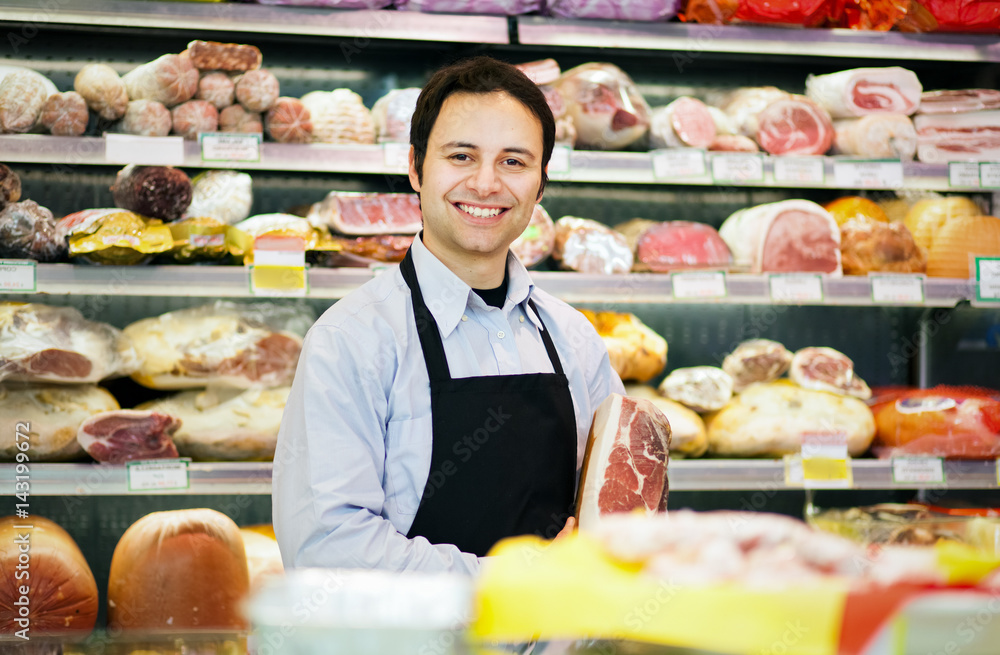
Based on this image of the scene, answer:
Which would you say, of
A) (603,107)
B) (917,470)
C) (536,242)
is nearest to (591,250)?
(536,242)

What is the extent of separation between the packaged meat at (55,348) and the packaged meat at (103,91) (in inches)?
24.2

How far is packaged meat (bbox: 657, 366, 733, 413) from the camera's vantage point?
9.59ft

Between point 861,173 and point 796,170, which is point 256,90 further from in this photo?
point 861,173

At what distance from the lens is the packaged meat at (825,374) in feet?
9.89

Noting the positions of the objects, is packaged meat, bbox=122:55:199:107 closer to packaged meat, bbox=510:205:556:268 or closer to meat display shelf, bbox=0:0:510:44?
meat display shelf, bbox=0:0:510:44

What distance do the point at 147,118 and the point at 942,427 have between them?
2755 mm

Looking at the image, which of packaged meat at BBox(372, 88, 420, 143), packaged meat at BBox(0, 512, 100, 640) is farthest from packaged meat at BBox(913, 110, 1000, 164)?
packaged meat at BBox(0, 512, 100, 640)

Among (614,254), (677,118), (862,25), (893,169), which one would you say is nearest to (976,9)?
(862,25)

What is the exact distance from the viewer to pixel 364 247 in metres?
2.74

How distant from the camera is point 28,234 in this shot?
8.13 feet

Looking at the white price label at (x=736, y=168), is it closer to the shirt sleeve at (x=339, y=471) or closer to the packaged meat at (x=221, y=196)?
the packaged meat at (x=221, y=196)

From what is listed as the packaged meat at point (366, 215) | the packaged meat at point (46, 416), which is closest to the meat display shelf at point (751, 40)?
the packaged meat at point (366, 215)

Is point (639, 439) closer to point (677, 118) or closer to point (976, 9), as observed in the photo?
point (677, 118)

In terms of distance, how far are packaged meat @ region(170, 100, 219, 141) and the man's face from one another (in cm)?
123
